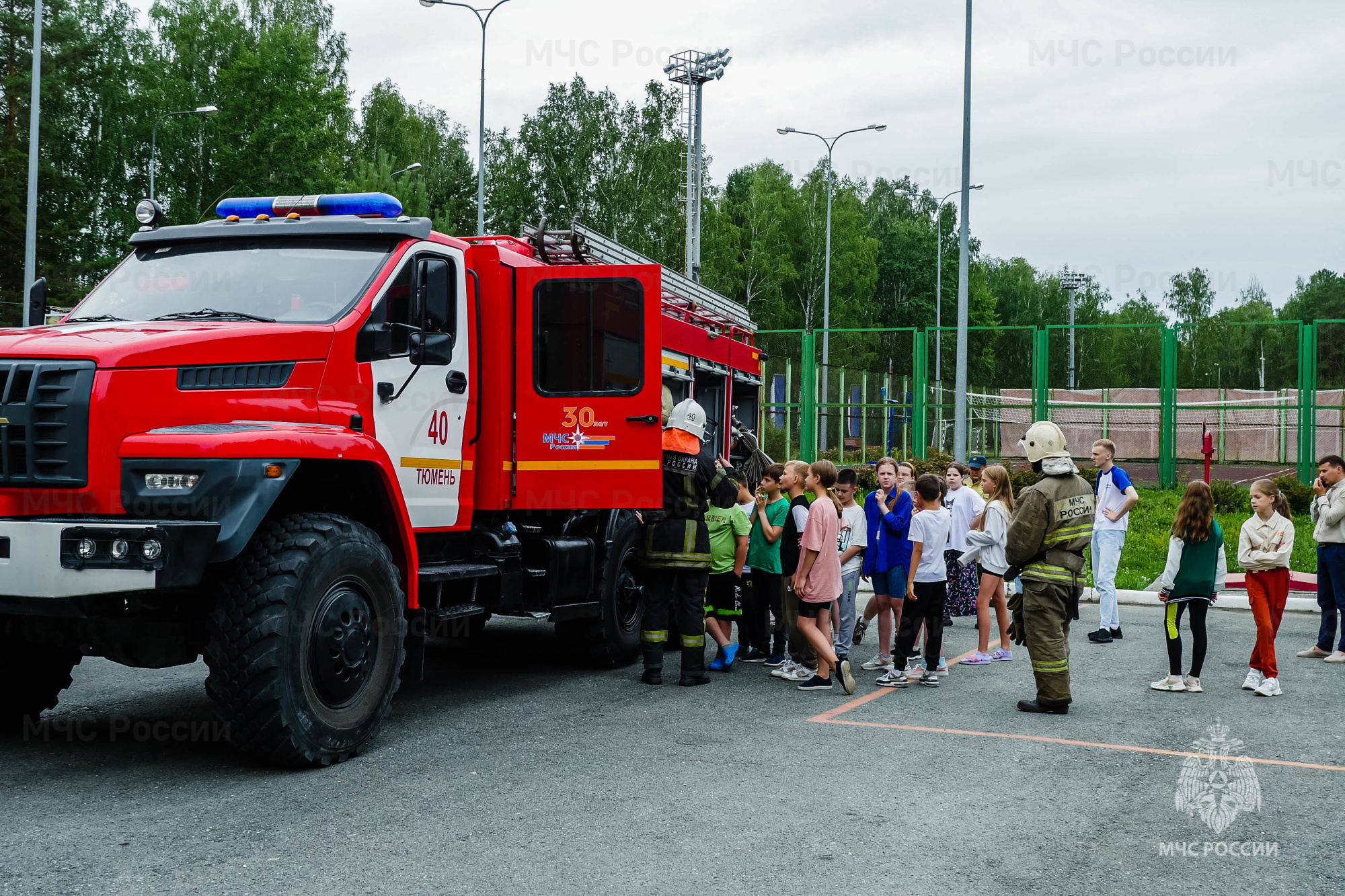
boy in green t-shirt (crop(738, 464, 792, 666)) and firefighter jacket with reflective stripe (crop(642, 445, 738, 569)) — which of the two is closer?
firefighter jacket with reflective stripe (crop(642, 445, 738, 569))

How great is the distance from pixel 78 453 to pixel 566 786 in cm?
274

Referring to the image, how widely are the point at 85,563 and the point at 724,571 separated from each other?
4.97 metres

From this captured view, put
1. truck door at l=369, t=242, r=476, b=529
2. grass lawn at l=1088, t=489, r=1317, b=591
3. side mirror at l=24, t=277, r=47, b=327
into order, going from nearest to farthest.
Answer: truck door at l=369, t=242, r=476, b=529 → side mirror at l=24, t=277, r=47, b=327 → grass lawn at l=1088, t=489, r=1317, b=591

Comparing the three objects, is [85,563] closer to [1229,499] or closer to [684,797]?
[684,797]

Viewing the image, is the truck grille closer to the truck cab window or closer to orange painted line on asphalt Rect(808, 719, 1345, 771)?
the truck cab window

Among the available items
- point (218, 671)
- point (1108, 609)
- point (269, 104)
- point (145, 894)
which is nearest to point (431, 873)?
point (145, 894)

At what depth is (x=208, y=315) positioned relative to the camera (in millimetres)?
6535

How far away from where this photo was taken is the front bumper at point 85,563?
5297 mm

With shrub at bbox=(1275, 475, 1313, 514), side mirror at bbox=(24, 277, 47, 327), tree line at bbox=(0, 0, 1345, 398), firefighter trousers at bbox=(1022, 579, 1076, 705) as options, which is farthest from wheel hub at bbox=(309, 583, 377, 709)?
tree line at bbox=(0, 0, 1345, 398)

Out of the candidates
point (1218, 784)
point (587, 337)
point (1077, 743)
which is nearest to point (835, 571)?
point (1077, 743)

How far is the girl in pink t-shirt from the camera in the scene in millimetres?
8227

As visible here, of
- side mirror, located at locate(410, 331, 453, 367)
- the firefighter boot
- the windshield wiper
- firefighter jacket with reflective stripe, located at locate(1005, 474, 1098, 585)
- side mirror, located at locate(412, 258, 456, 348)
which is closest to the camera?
the windshield wiper

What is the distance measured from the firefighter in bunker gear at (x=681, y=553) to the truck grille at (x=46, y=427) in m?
3.97

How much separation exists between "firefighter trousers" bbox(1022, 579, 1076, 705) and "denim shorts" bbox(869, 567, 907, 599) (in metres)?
1.14
